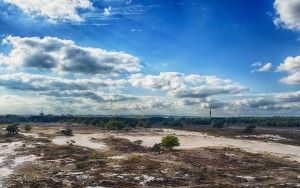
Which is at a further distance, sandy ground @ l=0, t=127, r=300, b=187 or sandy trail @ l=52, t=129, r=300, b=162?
sandy trail @ l=52, t=129, r=300, b=162

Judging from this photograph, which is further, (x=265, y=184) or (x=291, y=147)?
(x=291, y=147)

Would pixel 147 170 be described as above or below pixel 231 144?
below

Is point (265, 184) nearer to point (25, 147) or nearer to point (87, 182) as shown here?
point (87, 182)

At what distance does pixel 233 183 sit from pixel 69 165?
25518 millimetres

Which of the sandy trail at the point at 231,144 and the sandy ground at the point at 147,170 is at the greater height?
the sandy trail at the point at 231,144

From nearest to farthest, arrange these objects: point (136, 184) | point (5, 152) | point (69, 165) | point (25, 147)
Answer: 1. point (136, 184)
2. point (69, 165)
3. point (5, 152)
4. point (25, 147)

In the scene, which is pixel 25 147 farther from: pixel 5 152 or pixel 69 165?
pixel 69 165

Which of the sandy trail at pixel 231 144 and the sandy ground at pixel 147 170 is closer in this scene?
the sandy ground at pixel 147 170

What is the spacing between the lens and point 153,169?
59875mm

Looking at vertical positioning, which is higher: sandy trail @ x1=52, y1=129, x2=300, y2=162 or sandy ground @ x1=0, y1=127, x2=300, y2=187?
sandy trail @ x1=52, y1=129, x2=300, y2=162

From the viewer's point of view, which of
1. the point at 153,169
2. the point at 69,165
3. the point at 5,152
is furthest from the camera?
the point at 5,152

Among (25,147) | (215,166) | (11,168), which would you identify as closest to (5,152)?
(25,147)

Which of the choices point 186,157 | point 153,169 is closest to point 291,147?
point 186,157

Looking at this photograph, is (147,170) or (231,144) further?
(231,144)
